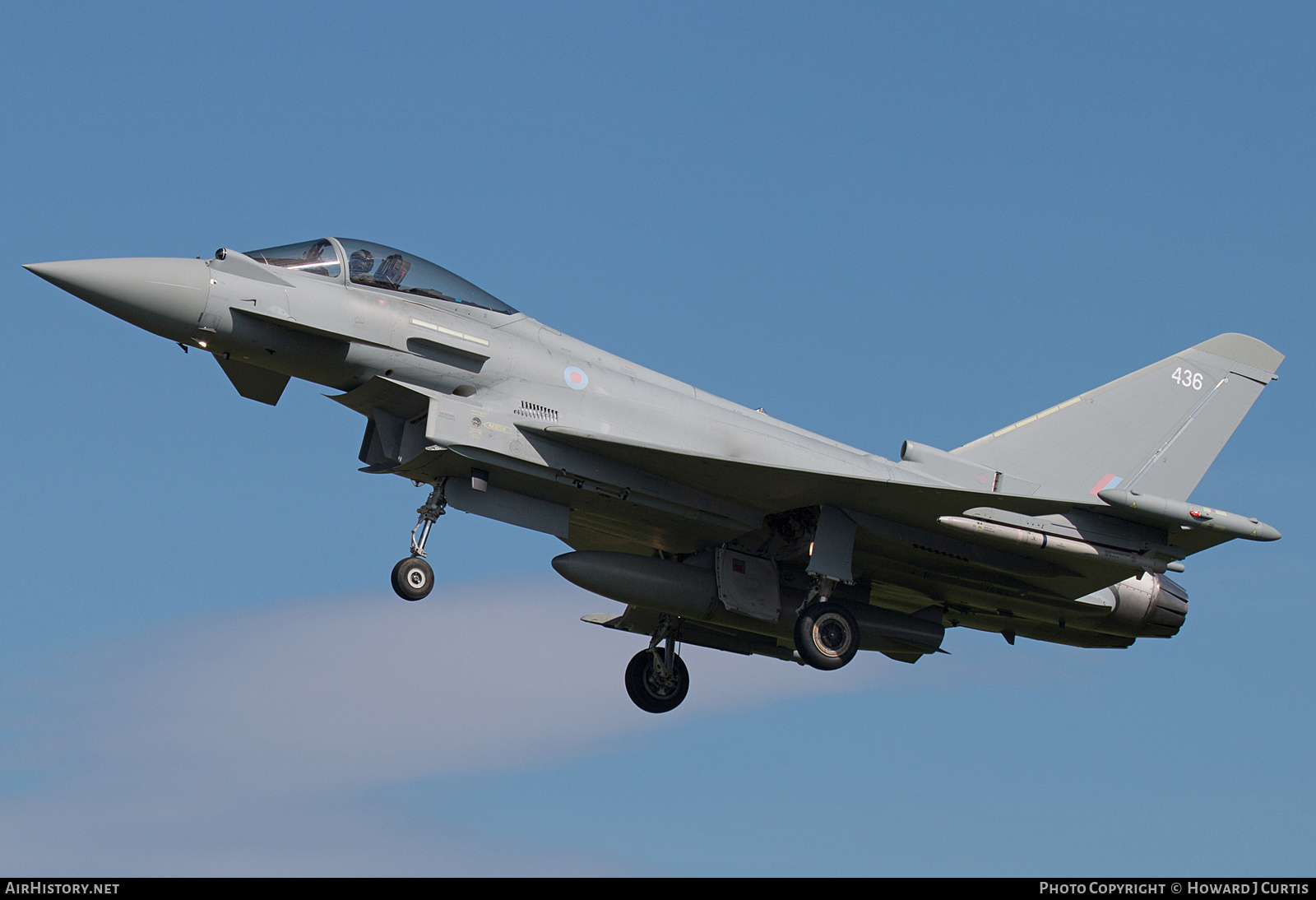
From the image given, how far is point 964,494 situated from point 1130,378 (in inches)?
180

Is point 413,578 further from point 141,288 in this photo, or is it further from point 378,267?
point 141,288

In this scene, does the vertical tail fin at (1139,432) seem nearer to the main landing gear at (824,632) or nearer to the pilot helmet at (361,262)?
the main landing gear at (824,632)

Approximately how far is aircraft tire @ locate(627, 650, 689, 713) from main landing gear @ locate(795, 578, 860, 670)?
10.1 feet

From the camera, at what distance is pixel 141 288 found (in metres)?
14.0

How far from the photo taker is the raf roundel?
15.8m

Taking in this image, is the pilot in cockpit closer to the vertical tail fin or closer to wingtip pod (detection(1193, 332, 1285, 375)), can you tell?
the vertical tail fin

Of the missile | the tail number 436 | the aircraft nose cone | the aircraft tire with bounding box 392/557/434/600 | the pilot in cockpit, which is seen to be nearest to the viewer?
the aircraft nose cone

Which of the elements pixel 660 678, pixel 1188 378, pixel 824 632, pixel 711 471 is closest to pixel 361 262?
pixel 711 471

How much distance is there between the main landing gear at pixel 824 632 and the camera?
54.0ft

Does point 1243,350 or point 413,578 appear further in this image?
point 1243,350

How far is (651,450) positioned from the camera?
1526cm

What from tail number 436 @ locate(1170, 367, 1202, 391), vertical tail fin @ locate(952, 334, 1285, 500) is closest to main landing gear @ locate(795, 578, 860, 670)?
vertical tail fin @ locate(952, 334, 1285, 500)

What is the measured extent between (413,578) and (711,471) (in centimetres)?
355

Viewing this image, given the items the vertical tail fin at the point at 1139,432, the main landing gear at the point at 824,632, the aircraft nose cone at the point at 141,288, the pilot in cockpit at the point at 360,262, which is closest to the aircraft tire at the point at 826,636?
the main landing gear at the point at 824,632
